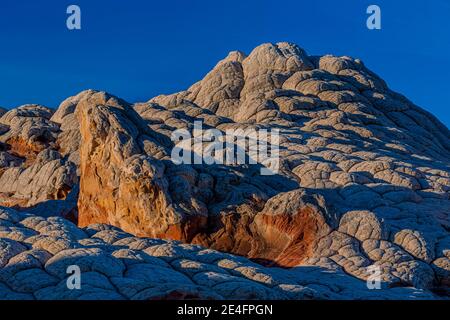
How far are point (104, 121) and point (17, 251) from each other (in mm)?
13829

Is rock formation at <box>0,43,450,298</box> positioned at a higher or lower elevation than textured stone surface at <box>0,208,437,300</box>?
higher

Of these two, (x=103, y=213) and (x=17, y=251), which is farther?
(x=103, y=213)

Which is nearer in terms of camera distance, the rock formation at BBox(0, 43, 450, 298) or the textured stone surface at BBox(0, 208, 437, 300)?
the textured stone surface at BBox(0, 208, 437, 300)

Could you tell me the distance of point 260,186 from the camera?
33.8 m

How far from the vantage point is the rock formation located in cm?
2727

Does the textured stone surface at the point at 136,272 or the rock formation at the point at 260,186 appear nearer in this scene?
the textured stone surface at the point at 136,272

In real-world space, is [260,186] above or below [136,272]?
above

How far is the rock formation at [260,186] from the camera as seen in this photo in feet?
89.5

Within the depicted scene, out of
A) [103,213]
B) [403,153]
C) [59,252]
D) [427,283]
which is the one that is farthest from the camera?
[403,153]

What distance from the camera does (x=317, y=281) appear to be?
79.4 ft

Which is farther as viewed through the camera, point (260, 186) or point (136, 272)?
point (260, 186)

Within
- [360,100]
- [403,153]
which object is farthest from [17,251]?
[360,100]

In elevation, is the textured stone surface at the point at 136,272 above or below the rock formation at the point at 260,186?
below

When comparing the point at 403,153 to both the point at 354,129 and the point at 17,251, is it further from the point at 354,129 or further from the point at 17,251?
the point at 17,251
